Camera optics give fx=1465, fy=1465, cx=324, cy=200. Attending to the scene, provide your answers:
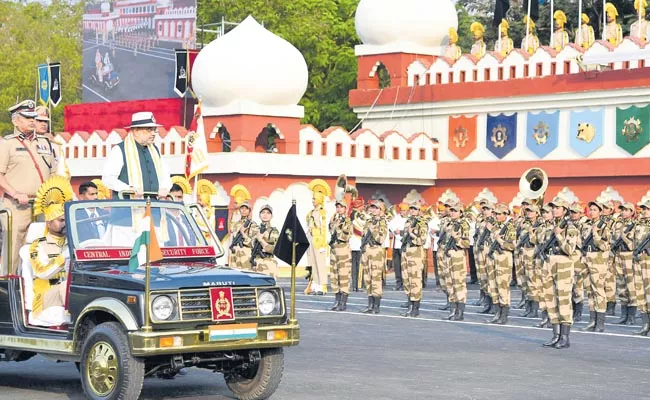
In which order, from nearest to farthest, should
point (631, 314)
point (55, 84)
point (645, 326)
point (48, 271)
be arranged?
1. point (48, 271)
2. point (645, 326)
3. point (631, 314)
4. point (55, 84)

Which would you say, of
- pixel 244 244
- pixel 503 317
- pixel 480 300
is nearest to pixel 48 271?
pixel 503 317

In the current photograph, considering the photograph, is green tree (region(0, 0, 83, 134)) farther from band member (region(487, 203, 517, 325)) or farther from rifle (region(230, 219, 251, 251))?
band member (region(487, 203, 517, 325))

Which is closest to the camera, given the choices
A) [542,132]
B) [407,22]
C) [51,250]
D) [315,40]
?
[51,250]

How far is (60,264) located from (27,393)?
3.83ft

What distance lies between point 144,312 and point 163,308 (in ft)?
0.61

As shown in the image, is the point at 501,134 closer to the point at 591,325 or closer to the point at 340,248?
the point at 340,248

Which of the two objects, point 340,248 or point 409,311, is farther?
point 340,248

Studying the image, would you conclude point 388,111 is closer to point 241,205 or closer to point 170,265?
point 241,205

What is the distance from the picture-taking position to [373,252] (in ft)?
78.5

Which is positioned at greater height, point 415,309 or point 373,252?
point 373,252

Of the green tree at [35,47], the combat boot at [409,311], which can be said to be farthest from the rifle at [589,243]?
the green tree at [35,47]

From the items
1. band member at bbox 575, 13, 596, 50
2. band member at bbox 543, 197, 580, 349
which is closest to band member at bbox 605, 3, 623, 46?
band member at bbox 575, 13, 596, 50

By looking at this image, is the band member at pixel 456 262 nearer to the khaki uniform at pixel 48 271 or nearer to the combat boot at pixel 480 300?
the combat boot at pixel 480 300

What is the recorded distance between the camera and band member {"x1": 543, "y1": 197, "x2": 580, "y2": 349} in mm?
17297
